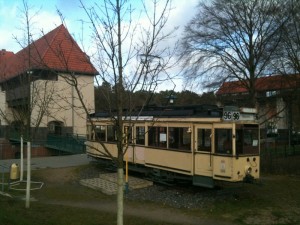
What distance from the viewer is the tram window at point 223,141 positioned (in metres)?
14.3

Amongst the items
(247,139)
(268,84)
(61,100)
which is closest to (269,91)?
(268,84)

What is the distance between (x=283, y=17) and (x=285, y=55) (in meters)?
2.11

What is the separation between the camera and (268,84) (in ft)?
90.3

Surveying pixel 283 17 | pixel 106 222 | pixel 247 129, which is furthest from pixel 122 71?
pixel 283 17

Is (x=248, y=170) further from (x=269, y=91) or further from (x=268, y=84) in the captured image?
(x=269, y=91)

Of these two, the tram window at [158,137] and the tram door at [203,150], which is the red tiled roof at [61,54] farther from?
the tram window at [158,137]

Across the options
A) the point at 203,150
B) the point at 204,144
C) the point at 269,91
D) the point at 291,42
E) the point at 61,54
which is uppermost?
the point at 291,42

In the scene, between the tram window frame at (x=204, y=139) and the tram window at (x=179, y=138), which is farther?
the tram window at (x=179, y=138)

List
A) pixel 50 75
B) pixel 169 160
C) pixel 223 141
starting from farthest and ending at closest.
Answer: pixel 169 160, pixel 223 141, pixel 50 75

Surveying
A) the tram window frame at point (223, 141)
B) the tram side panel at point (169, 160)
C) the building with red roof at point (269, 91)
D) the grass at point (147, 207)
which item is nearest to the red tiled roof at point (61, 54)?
the grass at point (147, 207)

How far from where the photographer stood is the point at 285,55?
A: 2489 cm

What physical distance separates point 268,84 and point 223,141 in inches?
560

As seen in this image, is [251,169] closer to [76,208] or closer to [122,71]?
[76,208]

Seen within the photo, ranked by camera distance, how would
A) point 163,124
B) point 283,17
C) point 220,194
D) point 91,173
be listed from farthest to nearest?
point 283,17 → point 91,173 → point 163,124 → point 220,194
